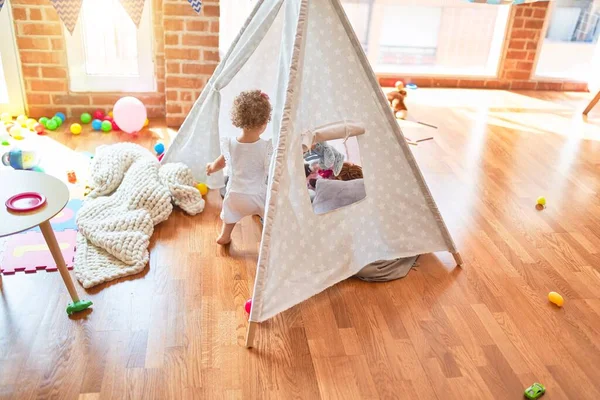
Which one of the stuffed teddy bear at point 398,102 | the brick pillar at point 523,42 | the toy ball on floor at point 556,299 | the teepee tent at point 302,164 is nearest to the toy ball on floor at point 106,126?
the teepee tent at point 302,164

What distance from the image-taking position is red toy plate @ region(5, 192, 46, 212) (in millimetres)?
1839

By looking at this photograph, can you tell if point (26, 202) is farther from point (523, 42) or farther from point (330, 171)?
point (523, 42)

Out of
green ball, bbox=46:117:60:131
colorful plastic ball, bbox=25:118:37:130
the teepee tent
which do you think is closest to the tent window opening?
the teepee tent

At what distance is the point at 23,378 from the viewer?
5.75 ft

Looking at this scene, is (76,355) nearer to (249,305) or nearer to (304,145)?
(249,305)

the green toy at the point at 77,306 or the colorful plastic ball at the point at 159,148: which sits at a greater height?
the colorful plastic ball at the point at 159,148

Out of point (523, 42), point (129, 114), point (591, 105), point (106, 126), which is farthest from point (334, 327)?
point (523, 42)

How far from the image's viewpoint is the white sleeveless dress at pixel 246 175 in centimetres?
232

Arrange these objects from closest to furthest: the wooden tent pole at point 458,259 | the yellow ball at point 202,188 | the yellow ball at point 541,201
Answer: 1. the wooden tent pole at point 458,259
2. the yellow ball at point 202,188
3. the yellow ball at point 541,201

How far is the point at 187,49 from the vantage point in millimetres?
3406

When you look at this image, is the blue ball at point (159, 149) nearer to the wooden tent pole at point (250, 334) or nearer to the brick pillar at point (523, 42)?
the wooden tent pole at point (250, 334)

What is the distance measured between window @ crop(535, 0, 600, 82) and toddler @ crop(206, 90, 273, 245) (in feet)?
11.5

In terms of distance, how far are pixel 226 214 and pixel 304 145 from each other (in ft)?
1.98

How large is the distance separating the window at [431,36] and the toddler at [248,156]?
7.93ft
